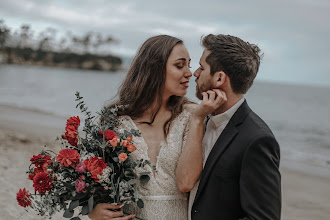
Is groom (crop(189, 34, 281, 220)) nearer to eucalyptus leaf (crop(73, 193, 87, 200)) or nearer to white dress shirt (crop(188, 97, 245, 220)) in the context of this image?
white dress shirt (crop(188, 97, 245, 220))

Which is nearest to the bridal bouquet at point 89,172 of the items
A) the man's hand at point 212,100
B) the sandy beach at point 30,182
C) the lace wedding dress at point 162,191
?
the lace wedding dress at point 162,191

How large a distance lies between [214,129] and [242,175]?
57 cm

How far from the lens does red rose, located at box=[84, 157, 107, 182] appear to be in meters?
2.21

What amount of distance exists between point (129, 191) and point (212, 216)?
585mm

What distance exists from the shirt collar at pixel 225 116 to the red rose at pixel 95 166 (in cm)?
83

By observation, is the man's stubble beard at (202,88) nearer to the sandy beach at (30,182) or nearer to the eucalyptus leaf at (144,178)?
the eucalyptus leaf at (144,178)

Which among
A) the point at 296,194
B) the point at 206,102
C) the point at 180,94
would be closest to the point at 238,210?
the point at 206,102

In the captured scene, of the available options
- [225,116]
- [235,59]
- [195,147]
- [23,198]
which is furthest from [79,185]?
[235,59]

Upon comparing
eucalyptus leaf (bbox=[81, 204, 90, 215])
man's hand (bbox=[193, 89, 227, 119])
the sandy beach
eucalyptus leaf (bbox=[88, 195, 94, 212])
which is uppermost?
man's hand (bbox=[193, 89, 227, 119])

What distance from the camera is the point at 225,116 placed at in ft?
8.00

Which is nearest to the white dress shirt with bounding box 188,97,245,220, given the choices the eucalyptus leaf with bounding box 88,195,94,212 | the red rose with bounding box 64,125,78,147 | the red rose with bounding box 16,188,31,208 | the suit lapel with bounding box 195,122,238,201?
the suit lapel with bounding box 195,122,238,201

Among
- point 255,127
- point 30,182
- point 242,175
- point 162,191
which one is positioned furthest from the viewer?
point 30,182

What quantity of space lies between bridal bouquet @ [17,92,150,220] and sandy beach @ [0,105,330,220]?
3.36 metres

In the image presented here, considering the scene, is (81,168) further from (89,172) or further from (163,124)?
(163,124)
